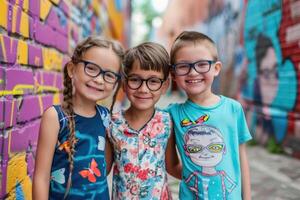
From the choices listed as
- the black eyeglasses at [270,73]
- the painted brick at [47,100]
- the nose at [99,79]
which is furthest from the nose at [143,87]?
the black eyeglasses at [270,73]

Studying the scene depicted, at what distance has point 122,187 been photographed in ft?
6.60

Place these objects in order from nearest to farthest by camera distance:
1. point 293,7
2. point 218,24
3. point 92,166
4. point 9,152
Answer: point 92,166
point 9,152
point 293,7
point 218,24

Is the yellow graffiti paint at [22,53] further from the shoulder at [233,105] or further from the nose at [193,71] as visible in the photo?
the shoulder at [233,105]

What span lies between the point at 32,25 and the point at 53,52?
2.42 ft

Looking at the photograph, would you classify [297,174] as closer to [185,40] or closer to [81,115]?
[185,40]

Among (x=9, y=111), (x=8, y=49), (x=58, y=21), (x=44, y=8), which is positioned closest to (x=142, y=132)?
(x=9, y=111)

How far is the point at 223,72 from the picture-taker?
10.8 metres

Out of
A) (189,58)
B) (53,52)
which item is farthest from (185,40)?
(53,52)

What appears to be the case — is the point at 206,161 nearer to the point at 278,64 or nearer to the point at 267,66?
the point at 278,64

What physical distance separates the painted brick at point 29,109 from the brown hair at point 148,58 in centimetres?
86

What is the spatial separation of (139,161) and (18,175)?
0.94 m

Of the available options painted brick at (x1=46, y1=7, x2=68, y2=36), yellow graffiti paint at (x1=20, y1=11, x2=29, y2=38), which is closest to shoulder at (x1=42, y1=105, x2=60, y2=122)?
yellow graffiti paint at (x1=20, y1=11, x2=29, y2=38)

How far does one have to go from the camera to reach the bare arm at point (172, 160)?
219 centimetres

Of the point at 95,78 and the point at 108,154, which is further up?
the point at 95,78
